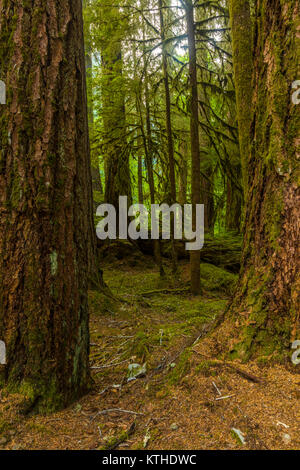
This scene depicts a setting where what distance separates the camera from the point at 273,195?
1.95 metres

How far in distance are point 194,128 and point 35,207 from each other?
4954mm

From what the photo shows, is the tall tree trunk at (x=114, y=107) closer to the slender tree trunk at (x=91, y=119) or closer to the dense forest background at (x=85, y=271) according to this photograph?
the slender tree trunk at (x=91, y=119)

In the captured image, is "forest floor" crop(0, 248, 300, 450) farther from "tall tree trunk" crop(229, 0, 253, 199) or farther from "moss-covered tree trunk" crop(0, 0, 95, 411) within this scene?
"tall tree trunk" crop(229, 0, 253, 199)

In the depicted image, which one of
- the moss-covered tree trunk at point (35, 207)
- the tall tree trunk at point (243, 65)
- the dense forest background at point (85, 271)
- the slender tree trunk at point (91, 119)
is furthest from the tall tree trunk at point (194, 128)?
the moss-covered tree trunk at point (35, 207)

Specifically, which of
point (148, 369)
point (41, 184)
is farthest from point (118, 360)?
point (41, 184)

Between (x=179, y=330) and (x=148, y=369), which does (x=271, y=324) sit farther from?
(x=179, y=330)

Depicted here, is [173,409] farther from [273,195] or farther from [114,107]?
[114,107]

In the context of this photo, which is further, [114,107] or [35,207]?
[114,107]

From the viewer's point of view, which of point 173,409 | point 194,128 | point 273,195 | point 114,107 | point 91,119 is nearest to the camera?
point 173,409

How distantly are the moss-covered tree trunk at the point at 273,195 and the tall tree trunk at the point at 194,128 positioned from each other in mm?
3924

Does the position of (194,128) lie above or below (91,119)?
below

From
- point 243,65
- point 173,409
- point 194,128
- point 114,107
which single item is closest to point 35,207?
point 173,409

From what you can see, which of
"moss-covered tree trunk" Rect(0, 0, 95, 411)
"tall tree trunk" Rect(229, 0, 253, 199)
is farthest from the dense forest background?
"tall tree trunk" Rect(229, 0, 253, 199)

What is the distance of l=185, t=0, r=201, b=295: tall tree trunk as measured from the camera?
18.5 feet
